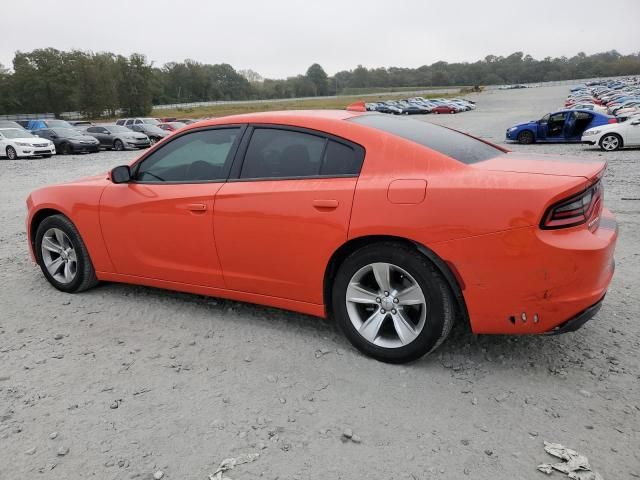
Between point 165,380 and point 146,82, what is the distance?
86.2 metres

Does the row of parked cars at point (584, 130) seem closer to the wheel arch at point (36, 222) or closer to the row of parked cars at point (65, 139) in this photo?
the wheel arch at point (36, 222)

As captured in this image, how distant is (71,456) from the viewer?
2.45m

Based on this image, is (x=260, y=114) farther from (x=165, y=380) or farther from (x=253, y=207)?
(x=165, y=380)

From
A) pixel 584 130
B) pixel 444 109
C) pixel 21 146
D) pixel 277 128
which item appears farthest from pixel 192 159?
pixel 444 109

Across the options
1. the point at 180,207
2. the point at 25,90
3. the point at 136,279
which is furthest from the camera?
the point at 25,90

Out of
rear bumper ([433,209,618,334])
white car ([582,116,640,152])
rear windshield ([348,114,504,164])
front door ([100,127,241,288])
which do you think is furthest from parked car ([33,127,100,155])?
rear bumper ([433,209,618,334])

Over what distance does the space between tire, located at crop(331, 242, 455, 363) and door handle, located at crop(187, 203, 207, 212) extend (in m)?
1.12

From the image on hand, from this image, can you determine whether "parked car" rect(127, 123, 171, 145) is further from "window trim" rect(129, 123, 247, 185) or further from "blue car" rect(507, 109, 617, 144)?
"window trim" rect(129, 123, 247, 185)

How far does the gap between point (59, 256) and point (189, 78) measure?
136 m

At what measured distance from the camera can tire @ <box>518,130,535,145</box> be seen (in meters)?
20.1

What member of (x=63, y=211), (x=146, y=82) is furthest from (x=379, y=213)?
(x=146, y=82)

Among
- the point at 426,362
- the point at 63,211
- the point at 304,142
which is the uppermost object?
the point at 304,142

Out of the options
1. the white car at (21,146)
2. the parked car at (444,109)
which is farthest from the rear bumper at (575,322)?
the parked car at (444,109)

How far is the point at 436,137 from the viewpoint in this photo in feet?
11.4
